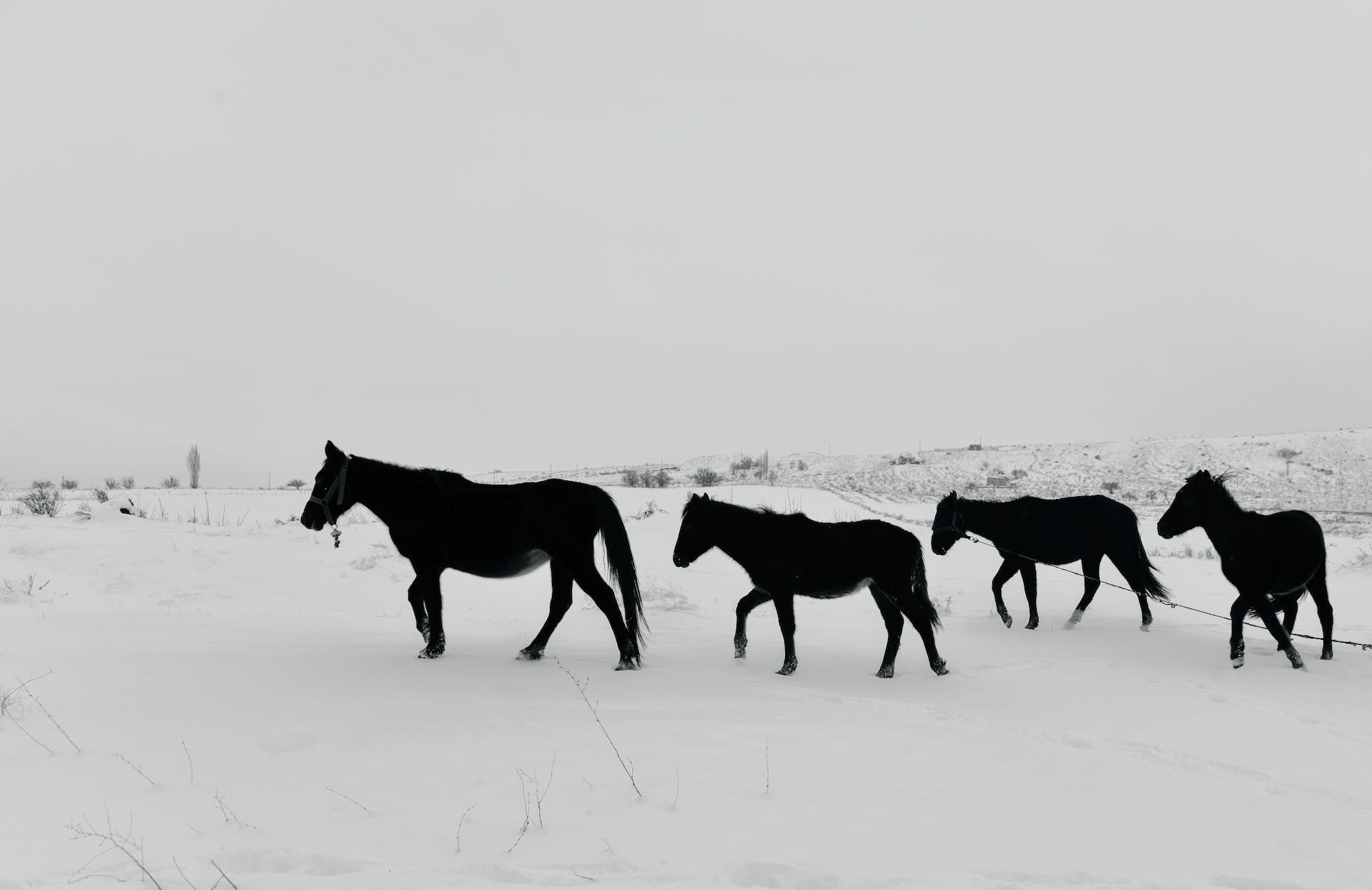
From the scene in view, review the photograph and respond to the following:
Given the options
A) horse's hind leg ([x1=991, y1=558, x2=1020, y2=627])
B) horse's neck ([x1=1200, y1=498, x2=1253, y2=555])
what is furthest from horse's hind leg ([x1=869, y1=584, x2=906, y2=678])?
horse's neck ([x1=1200, y1=498, x2=1253, y2=555])

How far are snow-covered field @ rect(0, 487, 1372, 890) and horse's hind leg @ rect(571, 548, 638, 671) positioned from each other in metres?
0.35

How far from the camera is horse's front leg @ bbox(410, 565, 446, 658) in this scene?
730cm

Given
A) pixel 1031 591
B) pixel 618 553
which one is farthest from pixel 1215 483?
pixel 618 553

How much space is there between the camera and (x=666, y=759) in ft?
15.2

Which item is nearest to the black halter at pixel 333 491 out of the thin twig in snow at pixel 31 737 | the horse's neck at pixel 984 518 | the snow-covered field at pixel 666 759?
the snow-covered field at pixel 666 759

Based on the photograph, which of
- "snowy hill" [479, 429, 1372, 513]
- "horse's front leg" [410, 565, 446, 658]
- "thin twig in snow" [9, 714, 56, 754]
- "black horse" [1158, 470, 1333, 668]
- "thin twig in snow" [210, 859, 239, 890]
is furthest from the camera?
"snowy hill" [479, 429, 1372, 513]

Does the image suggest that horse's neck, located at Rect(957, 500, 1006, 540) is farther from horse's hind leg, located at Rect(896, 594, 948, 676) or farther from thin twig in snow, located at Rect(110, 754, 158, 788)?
thin twig in snow, located at Rect(110, 754, 158, 788)

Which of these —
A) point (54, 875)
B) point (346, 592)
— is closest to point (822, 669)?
point (54, 875)

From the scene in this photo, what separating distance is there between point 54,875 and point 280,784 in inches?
42.6

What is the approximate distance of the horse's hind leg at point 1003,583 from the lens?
33.9ft

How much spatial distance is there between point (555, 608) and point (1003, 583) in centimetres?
649

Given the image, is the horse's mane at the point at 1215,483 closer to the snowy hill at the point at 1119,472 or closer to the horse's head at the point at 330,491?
the horse's head at the point at 330,491

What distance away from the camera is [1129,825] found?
154 inches

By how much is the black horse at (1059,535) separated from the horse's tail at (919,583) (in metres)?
2.66
